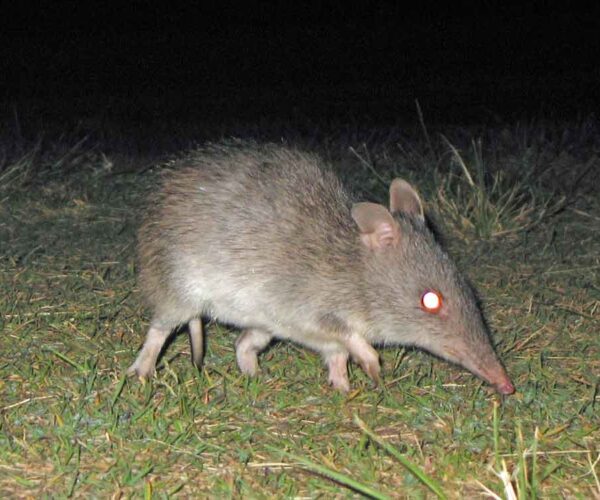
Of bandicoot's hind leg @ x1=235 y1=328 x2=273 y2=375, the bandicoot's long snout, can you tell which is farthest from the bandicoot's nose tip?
bandicoot's hind leg @ x1=235 y1=328 x2=273 y2=375

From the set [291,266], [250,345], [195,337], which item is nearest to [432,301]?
[291,266]

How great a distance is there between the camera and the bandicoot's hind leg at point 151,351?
4316mm

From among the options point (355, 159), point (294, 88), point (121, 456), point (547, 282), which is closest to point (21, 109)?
point (294, 88)

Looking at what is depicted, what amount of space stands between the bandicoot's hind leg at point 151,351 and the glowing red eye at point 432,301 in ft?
3.71

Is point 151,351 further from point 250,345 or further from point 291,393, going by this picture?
point 291,393

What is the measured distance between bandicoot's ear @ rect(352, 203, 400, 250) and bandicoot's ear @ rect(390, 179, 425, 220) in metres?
0.21

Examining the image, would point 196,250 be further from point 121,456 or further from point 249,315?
point 121,456

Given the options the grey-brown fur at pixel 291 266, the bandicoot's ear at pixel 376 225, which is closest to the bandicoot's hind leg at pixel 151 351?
the grey-brown fur at pixel 291 266

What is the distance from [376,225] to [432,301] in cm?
40

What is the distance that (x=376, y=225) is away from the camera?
4191 mm

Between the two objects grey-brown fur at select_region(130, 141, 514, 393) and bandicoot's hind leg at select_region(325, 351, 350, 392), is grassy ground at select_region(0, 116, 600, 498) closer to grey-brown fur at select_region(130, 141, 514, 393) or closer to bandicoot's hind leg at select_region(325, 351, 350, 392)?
bandicoot's hind leg at select_region(325, 351, 350, 392)

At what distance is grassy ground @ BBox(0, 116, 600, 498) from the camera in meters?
3.43

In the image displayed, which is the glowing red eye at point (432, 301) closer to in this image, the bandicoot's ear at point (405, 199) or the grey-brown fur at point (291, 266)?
the grey-brown fur at point (291, 266)

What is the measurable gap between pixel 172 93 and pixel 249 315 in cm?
923
